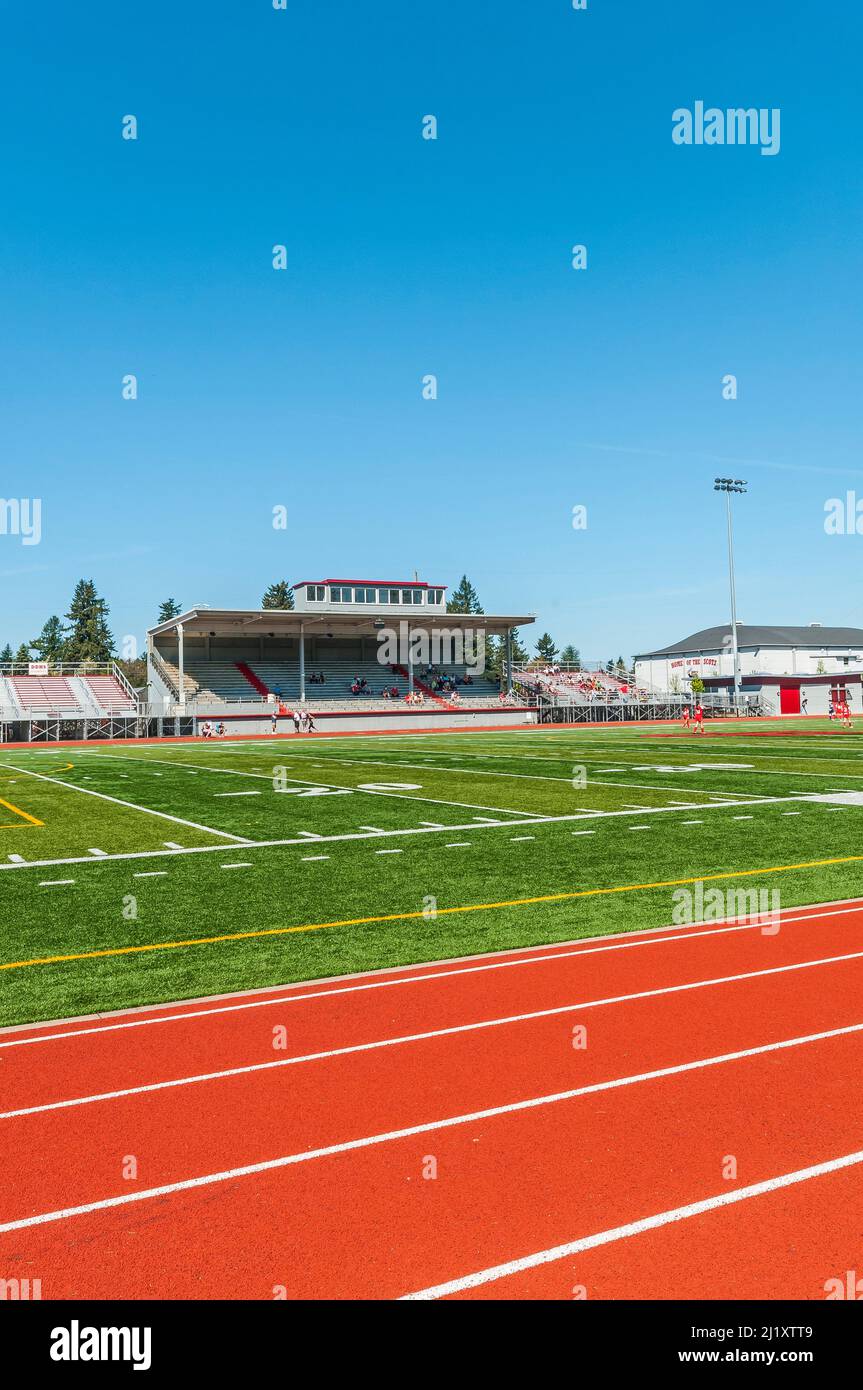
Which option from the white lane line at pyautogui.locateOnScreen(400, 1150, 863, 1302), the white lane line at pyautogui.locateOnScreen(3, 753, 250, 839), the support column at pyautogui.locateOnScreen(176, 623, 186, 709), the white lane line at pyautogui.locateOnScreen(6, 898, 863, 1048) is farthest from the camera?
the support column at pyautogui.locateOnScreen(176, 623, 186, 709)

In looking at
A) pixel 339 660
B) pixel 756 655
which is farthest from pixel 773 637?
pixel 339 660

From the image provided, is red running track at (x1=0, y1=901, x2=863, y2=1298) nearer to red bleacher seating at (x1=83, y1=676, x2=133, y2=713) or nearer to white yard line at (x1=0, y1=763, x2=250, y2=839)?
white yard line at (x1=0, y1=763, x2=250, y2=839)

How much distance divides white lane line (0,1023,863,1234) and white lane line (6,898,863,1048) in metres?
1.24

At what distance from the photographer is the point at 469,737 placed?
4622 centimetres

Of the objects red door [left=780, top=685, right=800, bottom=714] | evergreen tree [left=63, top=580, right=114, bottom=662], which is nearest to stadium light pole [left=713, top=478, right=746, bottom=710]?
red door [left=780, top=685, right=800, bottom=714]

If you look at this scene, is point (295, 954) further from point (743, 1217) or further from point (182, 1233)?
point (743, 1217)

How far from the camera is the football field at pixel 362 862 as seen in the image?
30.2 feet

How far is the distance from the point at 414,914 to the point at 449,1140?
5359 millimetres

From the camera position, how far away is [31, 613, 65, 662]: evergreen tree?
421ft

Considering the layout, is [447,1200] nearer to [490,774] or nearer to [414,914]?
[414,914]

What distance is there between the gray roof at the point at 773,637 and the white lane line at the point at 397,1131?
111 m

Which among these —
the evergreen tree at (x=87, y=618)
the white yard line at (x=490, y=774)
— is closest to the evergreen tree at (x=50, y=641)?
the evergreen tree at (x=87, y=618)
